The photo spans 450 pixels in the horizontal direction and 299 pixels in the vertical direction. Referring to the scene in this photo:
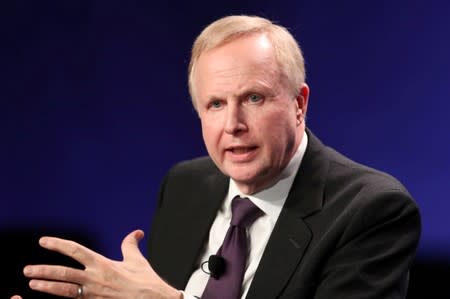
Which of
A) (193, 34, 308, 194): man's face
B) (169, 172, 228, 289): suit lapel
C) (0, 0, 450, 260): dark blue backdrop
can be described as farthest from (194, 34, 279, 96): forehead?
(0, 0, 450, 260): dark blue backdrop

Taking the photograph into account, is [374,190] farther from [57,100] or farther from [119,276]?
[57,100]

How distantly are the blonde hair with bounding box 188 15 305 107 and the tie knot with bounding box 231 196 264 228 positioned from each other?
309 mm

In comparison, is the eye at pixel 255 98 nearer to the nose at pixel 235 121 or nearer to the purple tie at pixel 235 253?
the nose at pixel 235 121

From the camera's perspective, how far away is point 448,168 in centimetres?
269

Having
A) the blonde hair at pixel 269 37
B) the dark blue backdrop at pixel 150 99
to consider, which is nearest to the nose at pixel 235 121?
the blonde hair at pixel 269 37

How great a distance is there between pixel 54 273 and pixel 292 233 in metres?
0.60

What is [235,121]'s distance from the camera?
191 centimetres

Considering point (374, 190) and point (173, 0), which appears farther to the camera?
point (173, 0)

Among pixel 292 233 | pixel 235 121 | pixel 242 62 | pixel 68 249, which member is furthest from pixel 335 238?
pixel 68 249

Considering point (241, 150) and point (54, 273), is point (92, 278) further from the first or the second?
point (241, 150)

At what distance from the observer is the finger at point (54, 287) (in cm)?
166

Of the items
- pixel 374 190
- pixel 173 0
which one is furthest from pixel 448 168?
pixel 173 0

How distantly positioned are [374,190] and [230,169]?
355mm

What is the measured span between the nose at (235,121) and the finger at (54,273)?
0.49 metres
